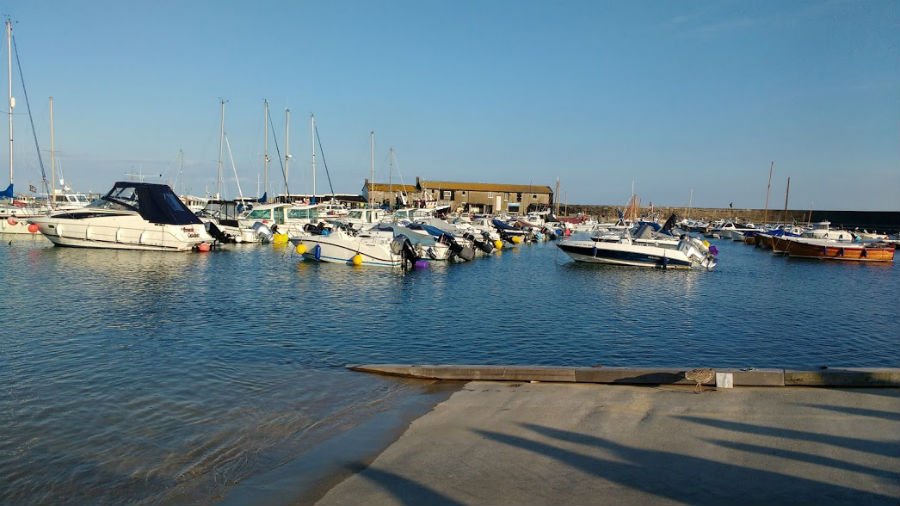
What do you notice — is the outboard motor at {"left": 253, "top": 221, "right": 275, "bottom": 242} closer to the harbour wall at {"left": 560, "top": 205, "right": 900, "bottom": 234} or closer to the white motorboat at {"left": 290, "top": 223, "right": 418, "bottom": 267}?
the white motorboat at {"left": 290, "top": 223, "right": 418, "bottom": 267}

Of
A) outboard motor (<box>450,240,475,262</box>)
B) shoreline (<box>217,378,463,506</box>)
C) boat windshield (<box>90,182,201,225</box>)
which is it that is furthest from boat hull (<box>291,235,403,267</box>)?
shoreline (<box>217,378,463,506</box>)

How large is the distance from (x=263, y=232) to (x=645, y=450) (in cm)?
4358

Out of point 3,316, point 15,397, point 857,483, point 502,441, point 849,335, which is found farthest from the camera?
point 849,335

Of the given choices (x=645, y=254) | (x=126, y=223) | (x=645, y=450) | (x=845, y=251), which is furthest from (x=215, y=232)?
(x=845, y=251)

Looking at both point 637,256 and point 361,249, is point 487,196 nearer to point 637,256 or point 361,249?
point 637,256

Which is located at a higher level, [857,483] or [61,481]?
[857,483]

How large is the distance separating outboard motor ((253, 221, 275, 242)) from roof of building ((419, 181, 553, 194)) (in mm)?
58127

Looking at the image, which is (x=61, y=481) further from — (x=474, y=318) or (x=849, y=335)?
(x=849, y=335)

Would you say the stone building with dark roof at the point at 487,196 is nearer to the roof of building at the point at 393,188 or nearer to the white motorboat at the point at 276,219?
the roof of building at the point at 393,188

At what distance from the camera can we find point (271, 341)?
15633 mm

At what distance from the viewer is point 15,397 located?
10469 mm

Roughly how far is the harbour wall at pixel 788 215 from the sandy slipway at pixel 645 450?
8885 centimetres

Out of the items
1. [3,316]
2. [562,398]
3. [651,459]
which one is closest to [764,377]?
[562,398]

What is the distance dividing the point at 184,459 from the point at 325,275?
70.8 feet
